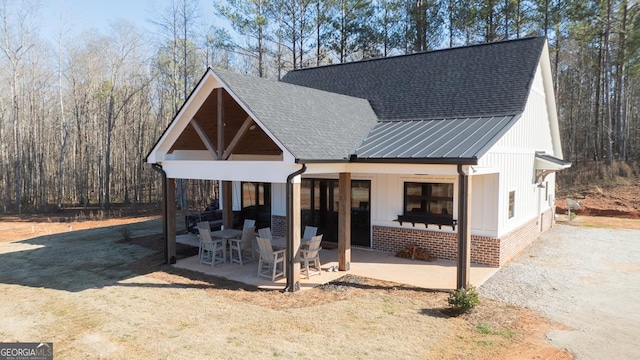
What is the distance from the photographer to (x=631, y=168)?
23.9m

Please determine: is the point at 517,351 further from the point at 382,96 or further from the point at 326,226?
the point at 382,96

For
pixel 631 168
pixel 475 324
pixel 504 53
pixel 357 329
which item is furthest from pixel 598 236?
pixel 631 168

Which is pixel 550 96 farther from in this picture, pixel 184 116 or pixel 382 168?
pixel 184 116

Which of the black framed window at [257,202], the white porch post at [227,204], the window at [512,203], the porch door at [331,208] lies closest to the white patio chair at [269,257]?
the porch door at [331,208]

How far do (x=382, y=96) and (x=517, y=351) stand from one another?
10.2m

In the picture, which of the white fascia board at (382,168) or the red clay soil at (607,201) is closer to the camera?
the white fascia board at (382,168)

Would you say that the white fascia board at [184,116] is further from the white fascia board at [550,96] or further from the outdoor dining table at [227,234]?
the white fascia board at [550,96]

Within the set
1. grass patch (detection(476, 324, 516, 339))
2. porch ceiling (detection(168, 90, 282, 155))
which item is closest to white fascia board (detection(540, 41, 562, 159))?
porch ceiling (detection(168, 90, 282, 155))

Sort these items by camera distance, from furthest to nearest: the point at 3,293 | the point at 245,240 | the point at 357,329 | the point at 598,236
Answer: the point at 598,236 < the point at 245,240 < the point at 3,293 < the point at 357,329

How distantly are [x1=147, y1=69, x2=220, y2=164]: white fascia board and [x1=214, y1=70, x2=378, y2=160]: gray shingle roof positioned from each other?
0.45 m

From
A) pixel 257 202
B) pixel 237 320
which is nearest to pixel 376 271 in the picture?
pixel 237 320

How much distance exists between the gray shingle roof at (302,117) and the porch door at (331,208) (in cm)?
194

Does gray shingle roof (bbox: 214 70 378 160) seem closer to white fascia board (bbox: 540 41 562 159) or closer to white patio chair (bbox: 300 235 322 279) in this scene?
white patio chair (bbox: 300 235 322 279)

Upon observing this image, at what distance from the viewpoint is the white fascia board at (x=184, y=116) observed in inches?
351
